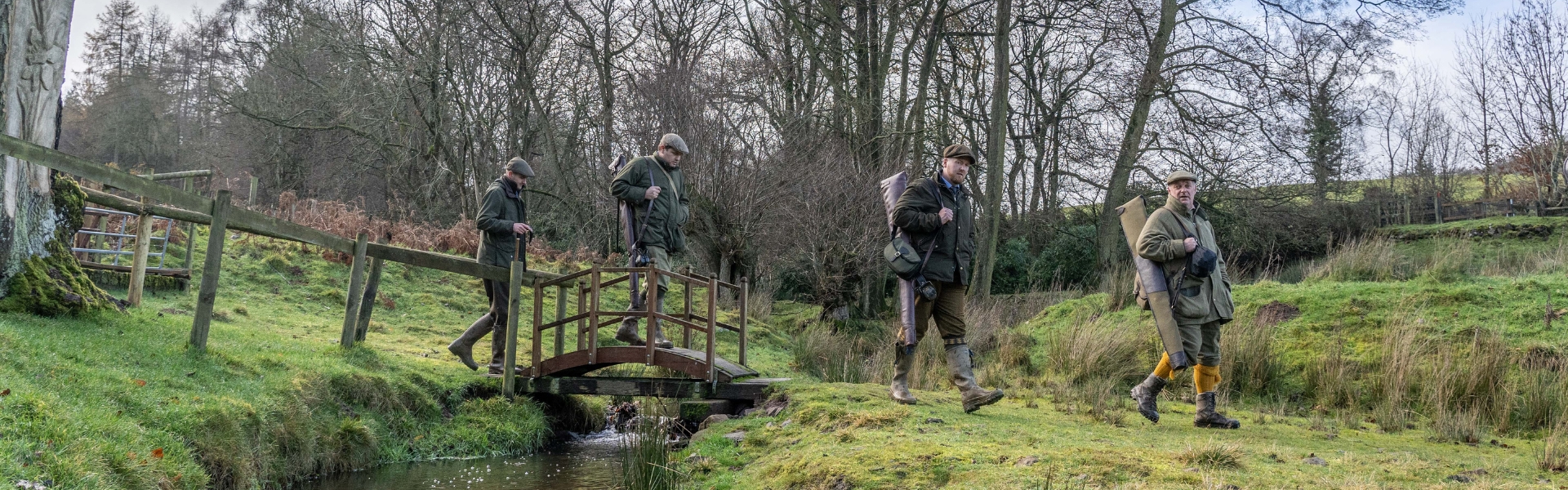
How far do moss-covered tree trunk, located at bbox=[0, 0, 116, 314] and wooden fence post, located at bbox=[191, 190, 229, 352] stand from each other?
830 mm

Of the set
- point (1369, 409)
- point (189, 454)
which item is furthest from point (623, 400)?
point (1369, 409)

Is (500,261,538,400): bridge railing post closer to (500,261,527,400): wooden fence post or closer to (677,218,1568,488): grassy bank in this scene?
(500,261,527,400): wooden fence post

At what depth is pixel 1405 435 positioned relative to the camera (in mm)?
7094

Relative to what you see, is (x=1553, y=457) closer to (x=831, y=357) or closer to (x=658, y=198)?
(x=658, y=198)

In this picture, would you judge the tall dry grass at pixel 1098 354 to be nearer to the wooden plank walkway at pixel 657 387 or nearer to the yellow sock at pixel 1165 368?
the yellow sock at pixel 1165 368

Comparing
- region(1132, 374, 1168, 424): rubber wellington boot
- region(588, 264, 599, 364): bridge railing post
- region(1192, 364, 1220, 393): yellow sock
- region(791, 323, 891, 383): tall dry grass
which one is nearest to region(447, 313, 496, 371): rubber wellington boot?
region(588, 264, 599, 364): bridge railing post

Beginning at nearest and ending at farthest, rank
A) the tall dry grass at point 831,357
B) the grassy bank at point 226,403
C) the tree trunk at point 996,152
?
the grassy bank at point 226,403 → the tall dry grass at point 831,357 → the tree trunk at point 996,152

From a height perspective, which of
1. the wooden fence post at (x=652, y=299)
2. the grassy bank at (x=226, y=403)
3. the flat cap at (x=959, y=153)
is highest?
the flat cap at (x=959, y=153)

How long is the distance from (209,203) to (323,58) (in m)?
20.2

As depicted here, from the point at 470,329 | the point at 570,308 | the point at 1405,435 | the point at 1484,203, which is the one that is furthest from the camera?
the point at 1484,203

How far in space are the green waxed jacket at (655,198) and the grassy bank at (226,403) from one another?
2028 mm

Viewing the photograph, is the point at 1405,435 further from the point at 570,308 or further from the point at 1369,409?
the point at 570,308

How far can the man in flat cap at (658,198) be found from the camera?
28.4 feet

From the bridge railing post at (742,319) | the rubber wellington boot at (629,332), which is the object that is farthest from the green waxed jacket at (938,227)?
the rubber wellington boot at (629,332)
